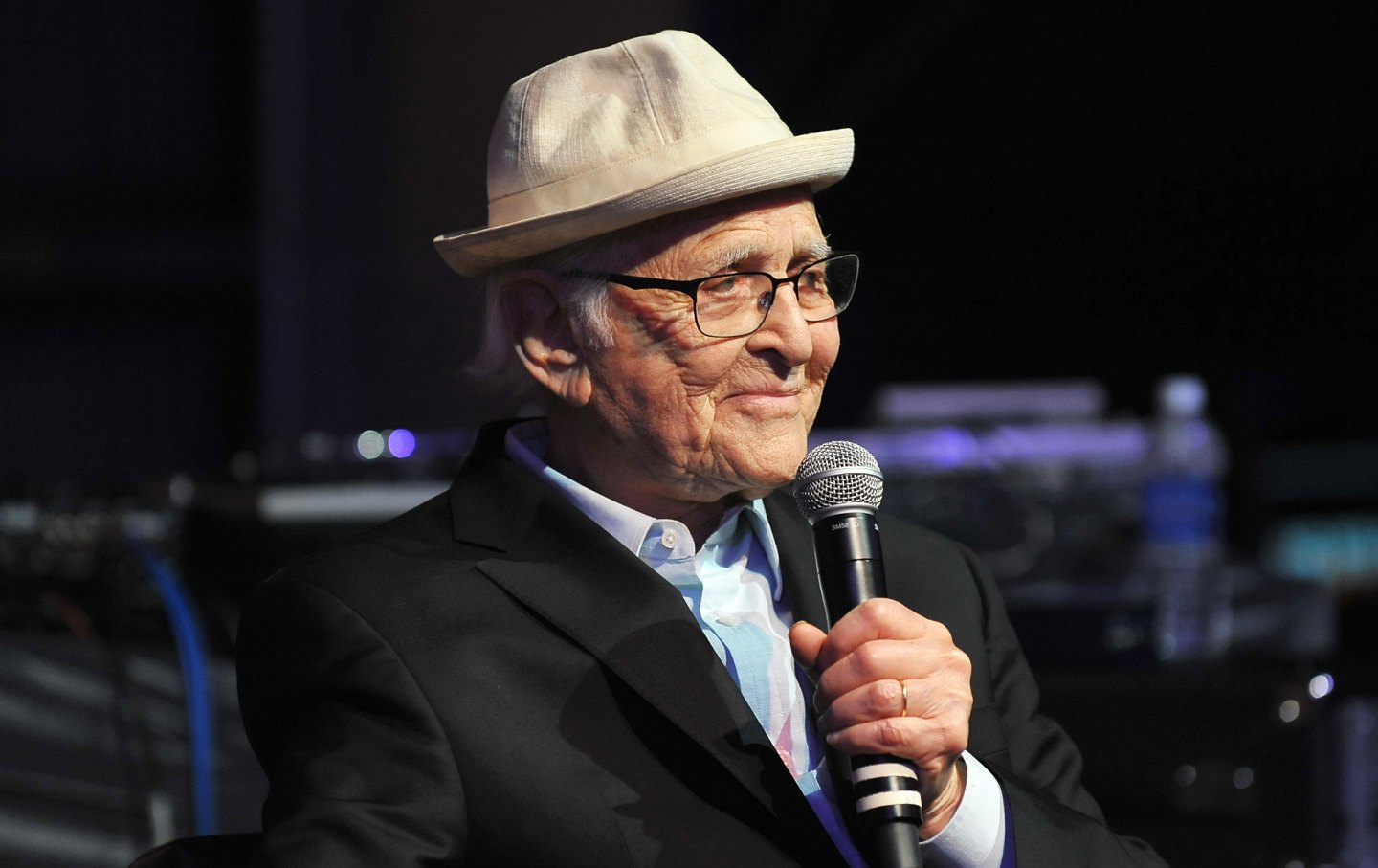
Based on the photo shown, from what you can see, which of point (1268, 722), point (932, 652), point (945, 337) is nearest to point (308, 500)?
point (1268, 722)

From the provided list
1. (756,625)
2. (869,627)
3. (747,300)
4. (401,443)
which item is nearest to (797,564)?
(756,625)

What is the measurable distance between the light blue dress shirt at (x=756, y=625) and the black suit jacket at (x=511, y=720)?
5 centimetres

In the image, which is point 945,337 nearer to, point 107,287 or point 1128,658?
point 107,287

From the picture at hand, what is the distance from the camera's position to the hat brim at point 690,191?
4.83 ft

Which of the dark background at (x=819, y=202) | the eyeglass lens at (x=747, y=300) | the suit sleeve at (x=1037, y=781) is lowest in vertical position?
the suit sleeve at (x=1037, y=781)

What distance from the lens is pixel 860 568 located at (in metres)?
1.26

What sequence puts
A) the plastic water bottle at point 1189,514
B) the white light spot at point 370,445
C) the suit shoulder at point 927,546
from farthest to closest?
the white light spot at point 370,445 → the plastic water bottle at point 1189,514 → the suit shoulder at point 927,546

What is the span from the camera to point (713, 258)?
5.04 ft

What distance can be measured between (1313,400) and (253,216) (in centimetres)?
509

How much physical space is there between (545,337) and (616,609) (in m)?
0.34

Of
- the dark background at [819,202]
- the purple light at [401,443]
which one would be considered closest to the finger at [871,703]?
the purple light at [401,443]

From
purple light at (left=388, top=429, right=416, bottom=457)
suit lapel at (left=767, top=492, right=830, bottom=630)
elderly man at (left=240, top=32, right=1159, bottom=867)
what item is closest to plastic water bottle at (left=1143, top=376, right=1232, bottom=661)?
suit lapel at (left=767, top=492, right=830, bottom=630)

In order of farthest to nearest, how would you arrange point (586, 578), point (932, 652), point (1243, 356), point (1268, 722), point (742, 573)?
point (1243, 356) < point (1268, 722) < point (742, 573) < point (586, 578) < point (932, 652)

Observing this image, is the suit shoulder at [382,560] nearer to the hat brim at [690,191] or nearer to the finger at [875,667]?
the hat brim at [690,191]
